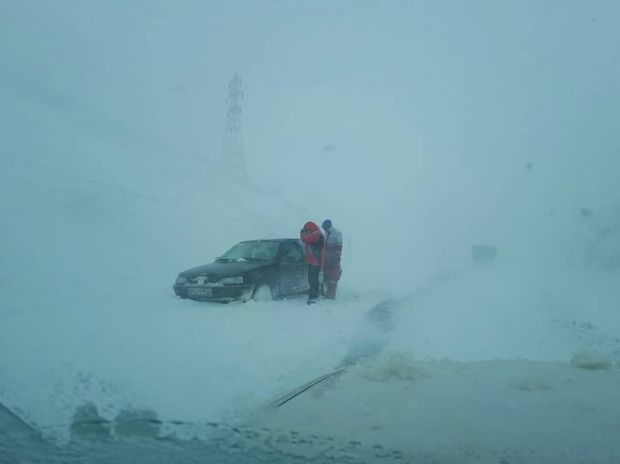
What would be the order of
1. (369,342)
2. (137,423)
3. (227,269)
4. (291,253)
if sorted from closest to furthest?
(137,423)
(369,342)
(227,269)
(291,253)

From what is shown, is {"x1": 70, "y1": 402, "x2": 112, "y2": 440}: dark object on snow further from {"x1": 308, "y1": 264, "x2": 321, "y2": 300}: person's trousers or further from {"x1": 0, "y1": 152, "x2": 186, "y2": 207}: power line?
{"x1": 0, "y1": 152, "x2": 186, "y2": 207}: power line

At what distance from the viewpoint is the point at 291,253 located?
12.9m

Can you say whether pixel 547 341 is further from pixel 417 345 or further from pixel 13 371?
pixel 13 371

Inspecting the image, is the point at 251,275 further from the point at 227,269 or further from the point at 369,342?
the point at 369,342

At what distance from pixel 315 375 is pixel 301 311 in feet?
15.6

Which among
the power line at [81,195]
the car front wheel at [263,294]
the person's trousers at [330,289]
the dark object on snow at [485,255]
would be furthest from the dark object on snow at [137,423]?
the dark object on snow at [485,255]

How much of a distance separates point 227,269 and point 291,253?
2023 mm

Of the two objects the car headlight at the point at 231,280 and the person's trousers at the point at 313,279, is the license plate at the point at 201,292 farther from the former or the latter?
the person's trousers at the point at 313,279

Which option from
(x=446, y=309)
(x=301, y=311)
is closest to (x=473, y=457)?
(x=301, y=311)

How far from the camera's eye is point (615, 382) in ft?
18.7

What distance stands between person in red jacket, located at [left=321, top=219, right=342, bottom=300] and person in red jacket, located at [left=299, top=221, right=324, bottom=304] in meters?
0.29

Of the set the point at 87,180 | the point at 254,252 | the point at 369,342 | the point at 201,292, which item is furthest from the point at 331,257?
the point at 87,180

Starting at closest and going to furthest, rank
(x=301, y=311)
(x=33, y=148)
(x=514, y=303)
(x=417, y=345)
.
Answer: (x=417, y=345) < (x=301, y=311) < (x=514, y=303) < (x=33, y=148)

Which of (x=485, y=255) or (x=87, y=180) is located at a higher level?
(x=87, y=180)
